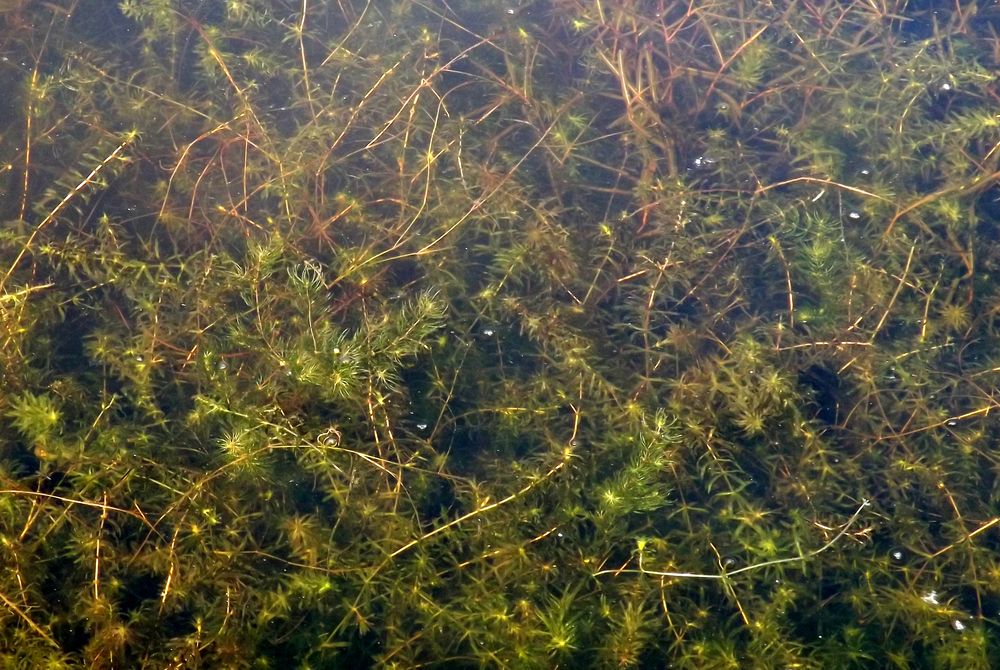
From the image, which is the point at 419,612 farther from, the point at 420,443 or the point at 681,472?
the point at 681,472

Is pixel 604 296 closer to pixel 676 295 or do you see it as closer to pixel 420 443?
pixel 676 295

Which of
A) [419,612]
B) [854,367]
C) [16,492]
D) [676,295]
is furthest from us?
[676,295]

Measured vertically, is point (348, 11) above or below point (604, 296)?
above

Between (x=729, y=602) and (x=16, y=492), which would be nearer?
(x=16, y=492)

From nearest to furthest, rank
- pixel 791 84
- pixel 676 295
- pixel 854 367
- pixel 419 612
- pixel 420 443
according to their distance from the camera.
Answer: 1. pixel 419 612
2. pixel 420 443
3. pixel 854 367
4. pixel 676 295
5. pixel 791 84

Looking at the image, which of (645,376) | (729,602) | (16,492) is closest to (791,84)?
(645,376)

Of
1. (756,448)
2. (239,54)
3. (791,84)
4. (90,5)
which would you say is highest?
(90,5)

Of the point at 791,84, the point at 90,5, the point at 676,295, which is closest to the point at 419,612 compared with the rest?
the point at 676,295
